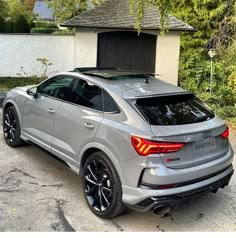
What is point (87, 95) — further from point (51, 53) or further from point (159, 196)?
point (51, 53)

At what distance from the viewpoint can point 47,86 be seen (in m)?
5.31

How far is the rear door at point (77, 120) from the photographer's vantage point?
4125mm

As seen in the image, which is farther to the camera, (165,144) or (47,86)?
(47,86)

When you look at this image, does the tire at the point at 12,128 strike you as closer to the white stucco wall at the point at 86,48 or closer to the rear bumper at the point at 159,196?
the rear bumper at the point at 159,196

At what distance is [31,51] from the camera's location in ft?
50.0

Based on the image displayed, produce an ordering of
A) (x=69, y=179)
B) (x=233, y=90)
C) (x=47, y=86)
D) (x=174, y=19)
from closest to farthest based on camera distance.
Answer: (x=69, y=179)
(x=47, y=86)
(x=233, y=90)
(x=174, y=19)

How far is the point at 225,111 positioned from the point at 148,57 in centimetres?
636

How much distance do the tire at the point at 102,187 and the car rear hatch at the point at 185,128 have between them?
24.7 inches

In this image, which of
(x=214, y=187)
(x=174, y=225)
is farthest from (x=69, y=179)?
(x=214, y=187)

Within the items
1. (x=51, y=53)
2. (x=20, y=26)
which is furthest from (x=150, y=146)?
(x=20, y=26)

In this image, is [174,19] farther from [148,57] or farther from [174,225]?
[174,225]

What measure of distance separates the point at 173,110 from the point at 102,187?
3.89 ft

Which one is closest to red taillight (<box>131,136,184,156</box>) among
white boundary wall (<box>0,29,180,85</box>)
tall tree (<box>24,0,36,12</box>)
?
white boundary wall (<box>0,29,180,85</box>)

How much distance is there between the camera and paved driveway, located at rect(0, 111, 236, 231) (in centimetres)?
378
